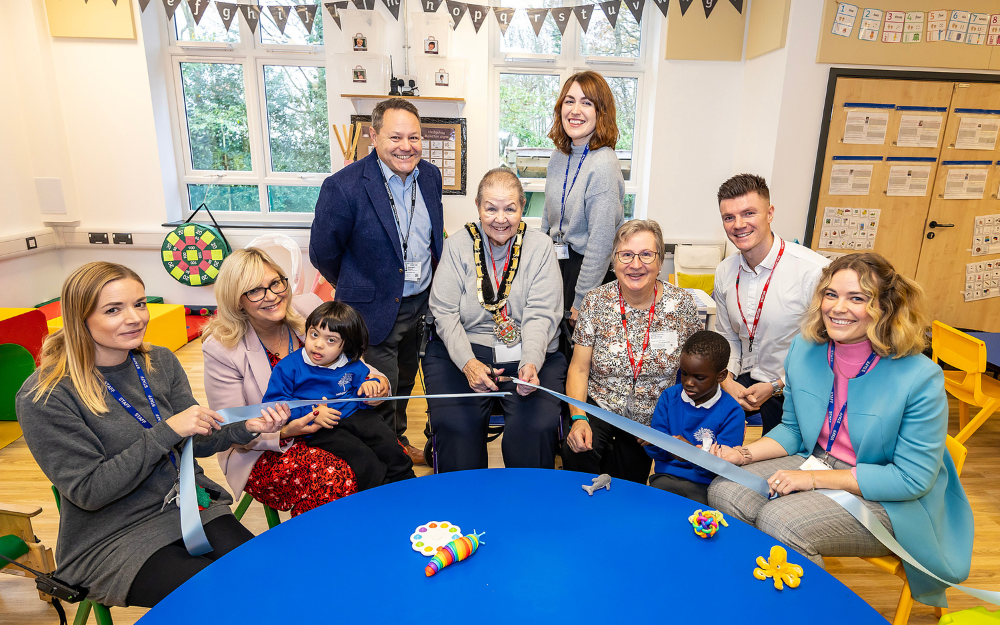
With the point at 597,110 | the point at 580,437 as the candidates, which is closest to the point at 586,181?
the point at 597,110

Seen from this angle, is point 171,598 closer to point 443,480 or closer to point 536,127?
point 443,480

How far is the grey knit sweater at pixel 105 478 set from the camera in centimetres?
148

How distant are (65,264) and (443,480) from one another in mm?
5563

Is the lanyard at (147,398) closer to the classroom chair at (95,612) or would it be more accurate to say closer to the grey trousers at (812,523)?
the classroom chair at (95,612)

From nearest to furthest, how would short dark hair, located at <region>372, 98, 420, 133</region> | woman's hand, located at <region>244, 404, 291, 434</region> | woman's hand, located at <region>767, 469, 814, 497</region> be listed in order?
woman's hand, located at <region>767, 469, 814, 497</region> → woman's hand, located at <region>244, 404, 291, 434</region> → short dark hair, located at <region>372, 98, 420, 133</region>

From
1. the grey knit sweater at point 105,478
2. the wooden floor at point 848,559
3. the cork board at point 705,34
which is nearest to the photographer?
the grey knit sweater at point 105,478

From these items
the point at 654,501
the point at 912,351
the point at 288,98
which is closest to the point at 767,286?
the point at 912,351

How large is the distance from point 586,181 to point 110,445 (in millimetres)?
2227

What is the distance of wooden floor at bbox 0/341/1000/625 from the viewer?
211 cm

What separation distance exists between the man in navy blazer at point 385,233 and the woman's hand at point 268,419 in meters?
0.77

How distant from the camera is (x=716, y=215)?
5.40m

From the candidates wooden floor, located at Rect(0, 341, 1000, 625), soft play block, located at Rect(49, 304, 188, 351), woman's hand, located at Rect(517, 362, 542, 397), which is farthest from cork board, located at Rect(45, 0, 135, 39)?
woman's hand, located at Rect(517, 362, 542, 397)

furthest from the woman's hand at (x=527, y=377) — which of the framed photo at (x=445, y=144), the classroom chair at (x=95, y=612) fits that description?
the framed photo at (x=445, y=144)

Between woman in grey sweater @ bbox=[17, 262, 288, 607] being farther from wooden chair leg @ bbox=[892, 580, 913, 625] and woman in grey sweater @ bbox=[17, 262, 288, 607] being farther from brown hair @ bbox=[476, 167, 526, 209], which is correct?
wooden chair leg @ bbox=[892, 580, 913, 625]
